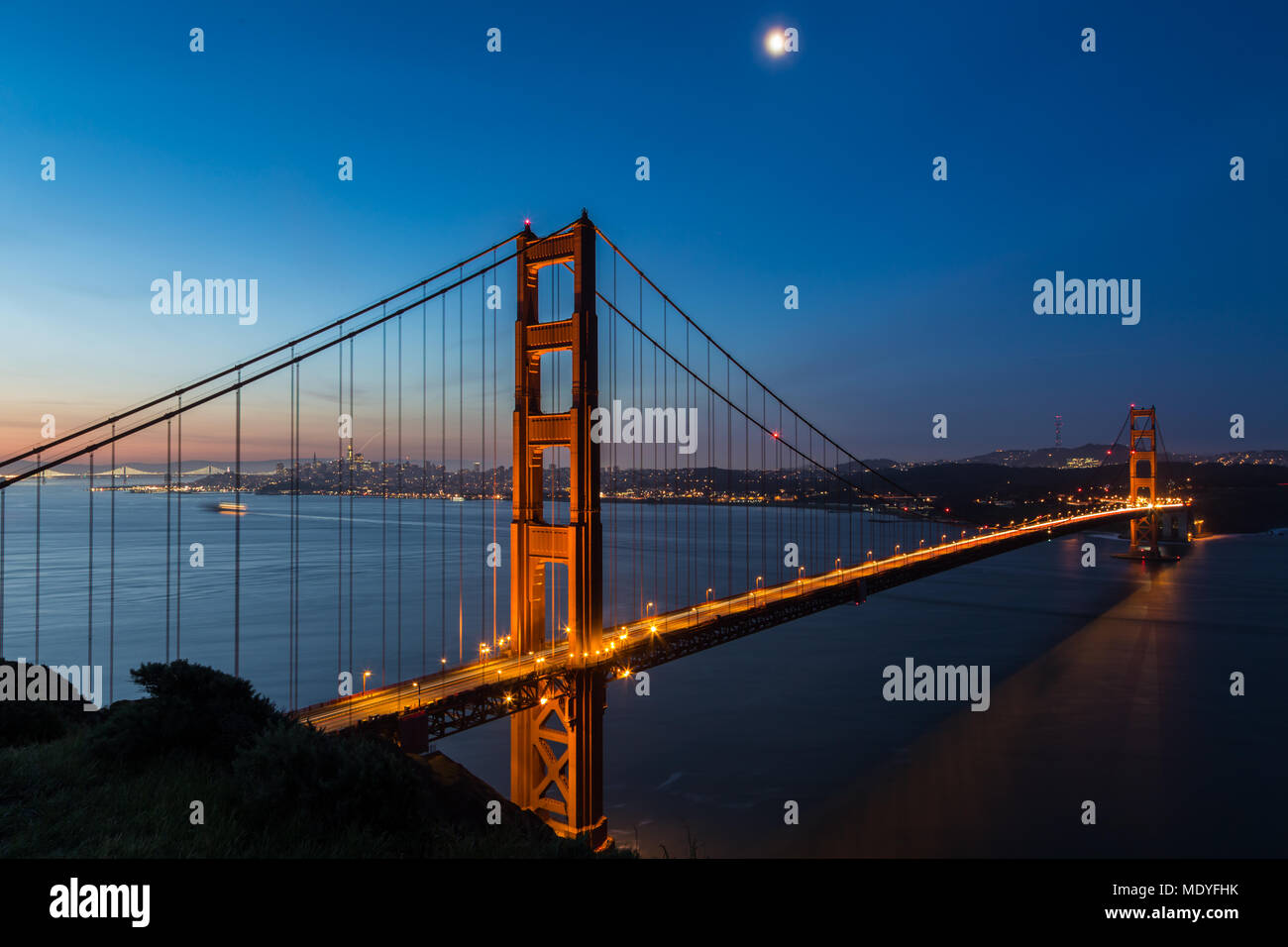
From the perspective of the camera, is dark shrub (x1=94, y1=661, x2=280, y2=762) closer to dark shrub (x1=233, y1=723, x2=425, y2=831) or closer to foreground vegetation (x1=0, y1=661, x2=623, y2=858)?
foreground vegetation (x1=0, y1=661, x2=623, y2=858)

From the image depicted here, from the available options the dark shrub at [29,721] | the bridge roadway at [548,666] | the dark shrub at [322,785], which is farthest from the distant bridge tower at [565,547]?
the dark shrub at [29,721]

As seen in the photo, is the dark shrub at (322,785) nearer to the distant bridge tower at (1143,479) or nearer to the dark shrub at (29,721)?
the dark shrub at (29,721)

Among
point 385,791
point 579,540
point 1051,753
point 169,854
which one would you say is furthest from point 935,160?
point 169,854

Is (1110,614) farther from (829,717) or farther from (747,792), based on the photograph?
(747,792)

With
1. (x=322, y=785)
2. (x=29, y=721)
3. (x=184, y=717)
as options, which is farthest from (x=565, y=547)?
(x=322, y=785)

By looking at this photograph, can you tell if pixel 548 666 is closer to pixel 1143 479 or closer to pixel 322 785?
pixel 322 785

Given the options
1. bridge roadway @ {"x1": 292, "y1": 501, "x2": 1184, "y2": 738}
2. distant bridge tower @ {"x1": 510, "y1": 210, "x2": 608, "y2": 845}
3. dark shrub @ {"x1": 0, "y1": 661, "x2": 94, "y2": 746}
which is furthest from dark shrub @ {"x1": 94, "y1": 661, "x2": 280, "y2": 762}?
distant bridge tower @ {"x1": 510, "y1": 210, "x2": 608, "y2": 845}
